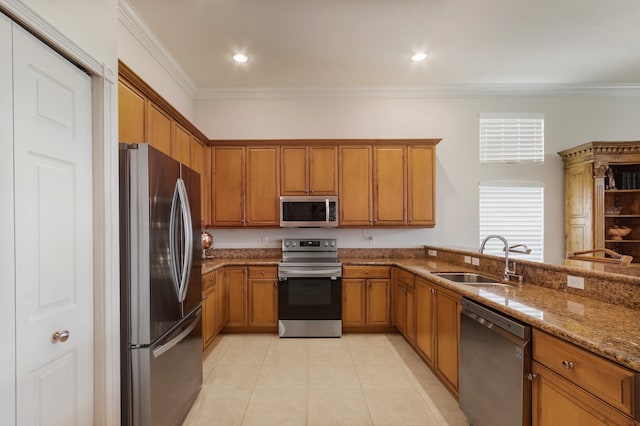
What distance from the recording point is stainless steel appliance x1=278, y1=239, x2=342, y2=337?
3393 mm

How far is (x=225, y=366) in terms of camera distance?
273 centimetres

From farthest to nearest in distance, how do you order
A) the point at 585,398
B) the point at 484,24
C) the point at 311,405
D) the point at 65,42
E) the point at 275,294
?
the point at 275,294
the point at 484,24
the point at 311,405
the point at 65,42
the point at 585,398

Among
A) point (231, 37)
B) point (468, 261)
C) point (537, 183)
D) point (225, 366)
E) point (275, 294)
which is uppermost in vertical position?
point (231, 37)

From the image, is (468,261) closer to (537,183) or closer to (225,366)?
(537,183)

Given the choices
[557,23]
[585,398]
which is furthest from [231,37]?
[585,398]

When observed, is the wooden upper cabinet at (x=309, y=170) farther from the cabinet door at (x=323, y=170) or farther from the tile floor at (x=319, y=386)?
the tile floor at (x=319, y=386)

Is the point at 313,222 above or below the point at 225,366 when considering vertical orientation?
above

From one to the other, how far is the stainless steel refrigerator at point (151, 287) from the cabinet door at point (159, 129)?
682mm

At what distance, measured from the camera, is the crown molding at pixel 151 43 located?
7.92 feet

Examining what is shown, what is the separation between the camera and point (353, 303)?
3498 millimetres

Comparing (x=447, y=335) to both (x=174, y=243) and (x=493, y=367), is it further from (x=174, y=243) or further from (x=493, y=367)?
(x=174, y=243)

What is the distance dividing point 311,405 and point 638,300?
212 centimetres

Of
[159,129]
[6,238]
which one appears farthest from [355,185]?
[6,238]

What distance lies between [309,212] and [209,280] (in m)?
1.45
